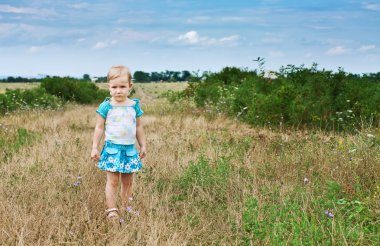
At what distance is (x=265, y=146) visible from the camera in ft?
25.2

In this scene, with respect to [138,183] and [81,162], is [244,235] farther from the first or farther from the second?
[81,162]

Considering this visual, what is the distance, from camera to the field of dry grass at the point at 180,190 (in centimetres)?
392

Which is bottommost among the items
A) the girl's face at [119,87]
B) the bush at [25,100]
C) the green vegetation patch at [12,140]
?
the green vegetation patch at [12,140]

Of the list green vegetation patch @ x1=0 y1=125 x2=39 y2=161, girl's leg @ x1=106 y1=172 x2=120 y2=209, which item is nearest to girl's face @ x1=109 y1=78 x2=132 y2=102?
girl's leg @ x1=106 y1=172 x2=120 y2=209

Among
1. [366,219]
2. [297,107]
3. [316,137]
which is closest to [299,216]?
[366,219]

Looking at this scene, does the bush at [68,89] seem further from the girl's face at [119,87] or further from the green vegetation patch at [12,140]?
the girl's face at [119,87]

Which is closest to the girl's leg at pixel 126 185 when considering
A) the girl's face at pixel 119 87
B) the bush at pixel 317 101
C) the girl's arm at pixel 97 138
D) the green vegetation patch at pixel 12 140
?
the girl's arm at pixel 97 138

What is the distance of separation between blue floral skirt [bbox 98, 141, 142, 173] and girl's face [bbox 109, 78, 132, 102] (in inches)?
19.0

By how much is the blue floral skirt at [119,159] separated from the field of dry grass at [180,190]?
1.32ft

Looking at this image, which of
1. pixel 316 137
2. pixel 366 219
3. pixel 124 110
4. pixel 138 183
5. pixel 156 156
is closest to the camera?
pixel 366 219

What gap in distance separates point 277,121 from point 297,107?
608 millimetres

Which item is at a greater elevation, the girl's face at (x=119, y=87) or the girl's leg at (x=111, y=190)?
the girl's face at (x=119, y=87)

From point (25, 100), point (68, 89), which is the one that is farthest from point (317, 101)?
point (68, 89)

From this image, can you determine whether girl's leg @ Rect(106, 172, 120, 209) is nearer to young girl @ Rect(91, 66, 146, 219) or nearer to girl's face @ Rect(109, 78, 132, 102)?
young girl @ Rect(91, 66, 146, 219)
